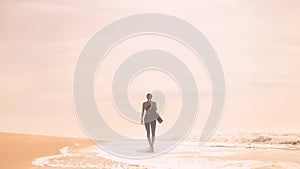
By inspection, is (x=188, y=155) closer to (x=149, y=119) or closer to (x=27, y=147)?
(x=149, y=119)

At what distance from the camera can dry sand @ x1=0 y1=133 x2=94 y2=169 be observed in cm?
278

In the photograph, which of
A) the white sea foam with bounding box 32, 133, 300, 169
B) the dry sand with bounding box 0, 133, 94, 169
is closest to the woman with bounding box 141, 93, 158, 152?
the white sea foam with bounding box 32, 133, 300, 169

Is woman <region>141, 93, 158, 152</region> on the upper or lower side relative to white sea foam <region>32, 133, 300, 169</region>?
upper

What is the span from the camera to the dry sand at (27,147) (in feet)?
9.11

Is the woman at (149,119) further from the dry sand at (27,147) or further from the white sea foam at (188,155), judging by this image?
the dry sand at (27,147)

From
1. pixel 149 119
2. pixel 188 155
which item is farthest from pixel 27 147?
pixel 188 155

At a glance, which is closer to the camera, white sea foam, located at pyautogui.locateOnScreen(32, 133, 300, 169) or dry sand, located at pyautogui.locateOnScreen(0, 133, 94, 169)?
white sea foam, located at pyautogui.locateOnScreen(32, 133, 300, 169)

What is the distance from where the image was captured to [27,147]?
9.17 feet

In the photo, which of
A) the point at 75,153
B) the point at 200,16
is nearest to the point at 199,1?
the point at 200,16

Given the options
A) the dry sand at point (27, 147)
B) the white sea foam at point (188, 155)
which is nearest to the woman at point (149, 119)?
the white sea foam at point (188, 155)

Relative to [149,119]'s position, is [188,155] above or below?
below

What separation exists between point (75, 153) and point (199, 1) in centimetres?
114

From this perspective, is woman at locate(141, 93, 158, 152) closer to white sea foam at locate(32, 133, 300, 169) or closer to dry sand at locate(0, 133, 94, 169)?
white sea foam at locate(32, 133, 300, 169)

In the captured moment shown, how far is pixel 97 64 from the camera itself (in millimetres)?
2816
